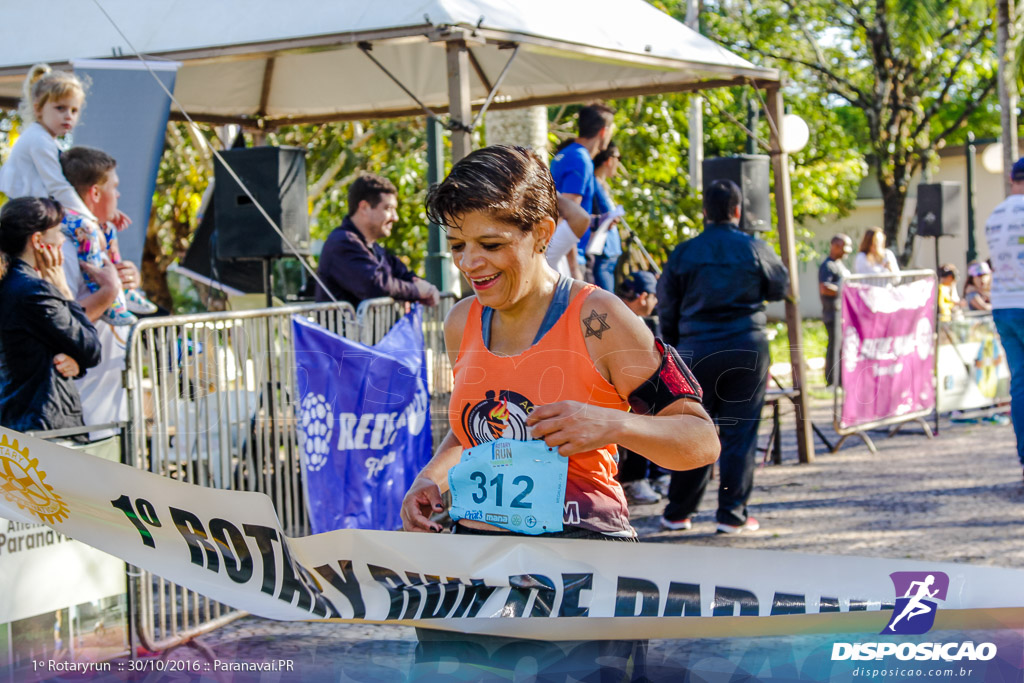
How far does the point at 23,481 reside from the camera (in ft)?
8.98

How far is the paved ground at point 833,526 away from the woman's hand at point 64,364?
1.20 metres

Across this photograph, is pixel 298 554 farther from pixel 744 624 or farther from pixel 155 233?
pixel 155 233

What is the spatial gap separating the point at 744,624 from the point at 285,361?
344 cm

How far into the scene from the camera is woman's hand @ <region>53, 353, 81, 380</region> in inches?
167

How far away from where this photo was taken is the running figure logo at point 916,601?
6.67 feet

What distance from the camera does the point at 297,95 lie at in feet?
33.7

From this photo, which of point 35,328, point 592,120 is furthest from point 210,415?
point 592,120

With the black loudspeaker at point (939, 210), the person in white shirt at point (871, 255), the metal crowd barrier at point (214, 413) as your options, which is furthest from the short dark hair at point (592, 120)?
the black loudspeaker at point (939, 210)

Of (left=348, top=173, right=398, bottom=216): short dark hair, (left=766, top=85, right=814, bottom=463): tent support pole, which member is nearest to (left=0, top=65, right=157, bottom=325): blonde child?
(left=348, top=173, right=398, bottom=216): short dark hair

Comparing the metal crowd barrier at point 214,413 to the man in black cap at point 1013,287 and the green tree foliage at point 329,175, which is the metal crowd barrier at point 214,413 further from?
the green tree foliage at point 329,175

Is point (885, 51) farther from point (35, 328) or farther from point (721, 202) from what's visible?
point (35, 328)

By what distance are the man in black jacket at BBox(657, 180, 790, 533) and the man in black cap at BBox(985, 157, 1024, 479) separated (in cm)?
141

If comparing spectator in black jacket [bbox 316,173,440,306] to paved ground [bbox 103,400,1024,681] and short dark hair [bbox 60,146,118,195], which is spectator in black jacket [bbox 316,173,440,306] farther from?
paved ground [bbox 103,400,1024,681]

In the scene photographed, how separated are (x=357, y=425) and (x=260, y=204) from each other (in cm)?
309
